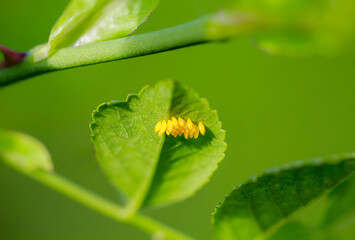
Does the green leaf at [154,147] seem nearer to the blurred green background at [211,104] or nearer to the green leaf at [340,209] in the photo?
the green leaf at [340,209]

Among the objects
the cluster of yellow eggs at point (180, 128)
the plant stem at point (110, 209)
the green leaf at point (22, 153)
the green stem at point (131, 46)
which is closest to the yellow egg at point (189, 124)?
the cluster of yellow eggs at point (180, 128)

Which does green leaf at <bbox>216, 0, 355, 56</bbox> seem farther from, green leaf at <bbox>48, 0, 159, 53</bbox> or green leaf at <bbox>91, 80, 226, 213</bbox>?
green leaf at <bbox>48, 0, 159, 53</bbox>

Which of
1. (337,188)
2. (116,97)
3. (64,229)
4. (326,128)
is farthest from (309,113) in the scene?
(337,188)

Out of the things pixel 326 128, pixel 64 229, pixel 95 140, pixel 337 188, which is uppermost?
pixel 95 140

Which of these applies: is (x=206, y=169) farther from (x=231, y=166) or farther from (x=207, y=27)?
(x=231, y=166)

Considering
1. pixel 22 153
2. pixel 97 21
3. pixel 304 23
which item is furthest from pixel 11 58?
pixel 304 23

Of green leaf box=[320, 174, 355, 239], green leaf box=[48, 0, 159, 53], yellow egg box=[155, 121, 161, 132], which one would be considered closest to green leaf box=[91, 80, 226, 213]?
yellow egg box=[155, 121, 161, 132]

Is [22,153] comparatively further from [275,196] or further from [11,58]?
[275,196]
